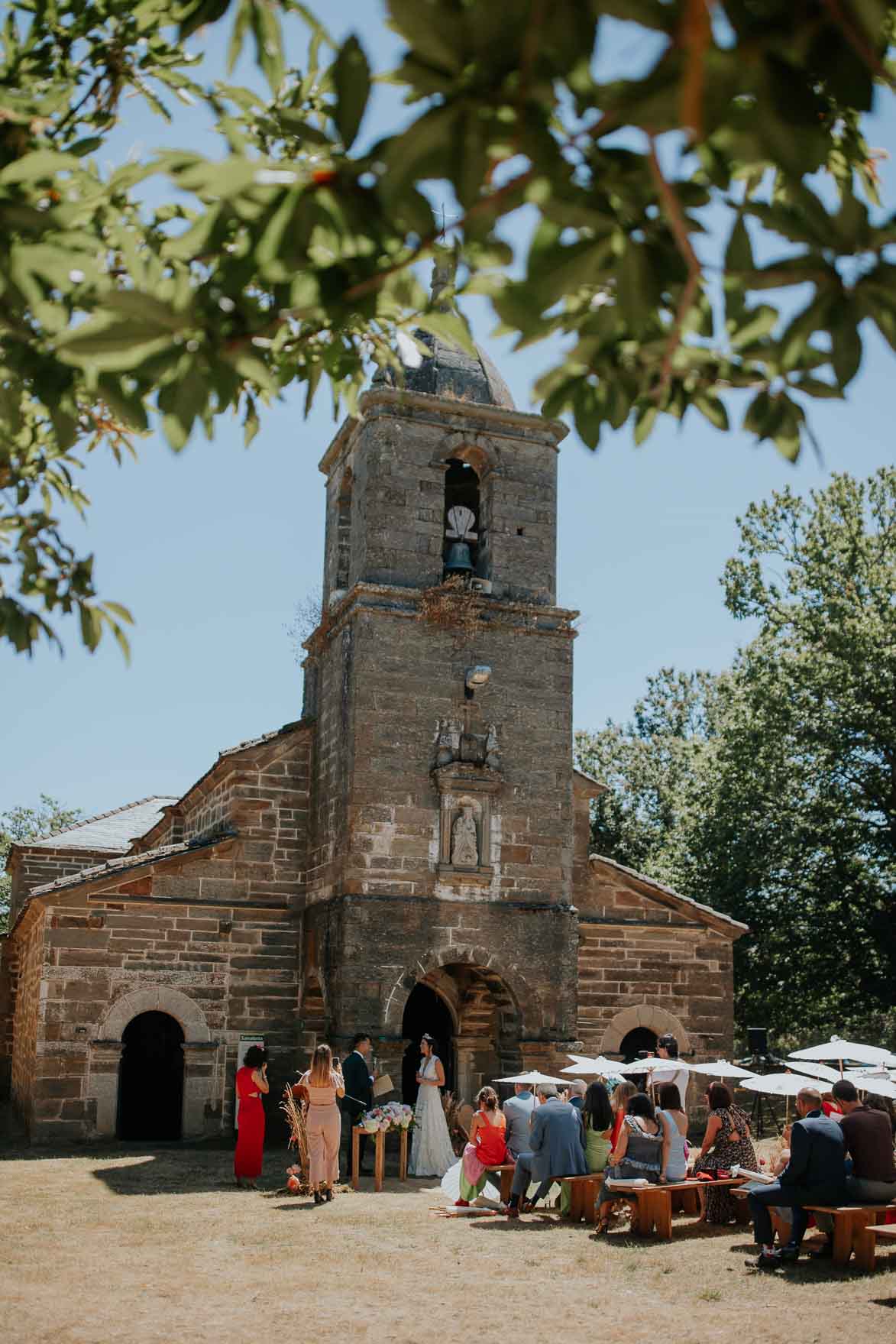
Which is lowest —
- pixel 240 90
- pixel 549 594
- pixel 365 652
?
pixel 240 90

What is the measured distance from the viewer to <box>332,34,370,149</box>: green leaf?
7.53 feet

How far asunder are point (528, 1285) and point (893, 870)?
60.9ft

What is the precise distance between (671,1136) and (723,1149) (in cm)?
70

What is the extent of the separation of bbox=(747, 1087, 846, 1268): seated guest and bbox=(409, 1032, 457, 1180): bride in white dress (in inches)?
218

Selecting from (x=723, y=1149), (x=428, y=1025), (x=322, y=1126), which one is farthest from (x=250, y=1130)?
(x=428, y=1025)

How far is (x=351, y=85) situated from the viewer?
2.32 metres

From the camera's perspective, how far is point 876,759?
84.8ft

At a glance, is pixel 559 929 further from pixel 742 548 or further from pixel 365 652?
pixel 742 548

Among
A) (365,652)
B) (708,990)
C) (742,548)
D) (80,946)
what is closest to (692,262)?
(365,652)

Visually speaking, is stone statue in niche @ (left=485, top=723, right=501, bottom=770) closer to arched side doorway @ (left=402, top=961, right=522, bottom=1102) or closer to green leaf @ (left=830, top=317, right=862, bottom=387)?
arched side doorway @ (left=402, top=961, right=522, bottom=1102)

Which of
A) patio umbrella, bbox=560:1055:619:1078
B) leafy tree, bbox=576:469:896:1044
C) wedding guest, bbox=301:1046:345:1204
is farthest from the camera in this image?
leafy tree, bbox=576:469:896:1044

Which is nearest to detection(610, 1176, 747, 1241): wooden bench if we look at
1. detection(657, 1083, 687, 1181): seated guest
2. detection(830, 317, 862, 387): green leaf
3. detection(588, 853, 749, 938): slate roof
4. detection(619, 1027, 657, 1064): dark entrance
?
detection(657, 1083, 687, 1181): seated guest

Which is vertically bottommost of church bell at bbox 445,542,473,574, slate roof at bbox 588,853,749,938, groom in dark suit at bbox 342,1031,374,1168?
groom in dark suit at bbox 342,1031,374,1168

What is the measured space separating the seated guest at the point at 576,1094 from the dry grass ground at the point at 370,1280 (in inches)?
53.0
